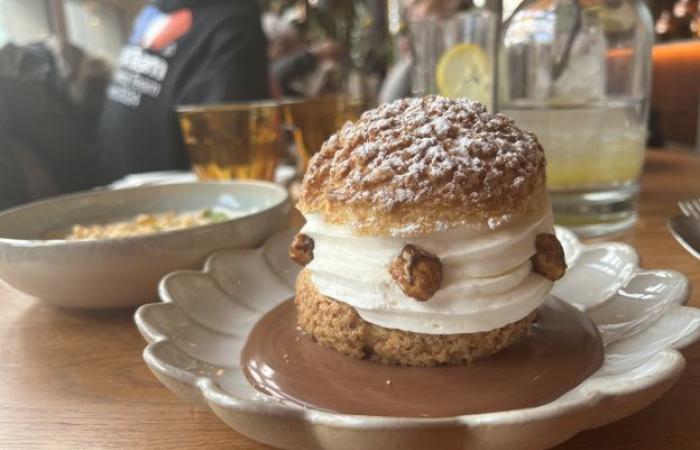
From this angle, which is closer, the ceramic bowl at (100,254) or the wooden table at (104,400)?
the wooden table at (104,400)

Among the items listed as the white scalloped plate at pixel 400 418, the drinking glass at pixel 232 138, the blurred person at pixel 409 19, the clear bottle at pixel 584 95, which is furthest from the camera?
the blurred person at pixel 409 19

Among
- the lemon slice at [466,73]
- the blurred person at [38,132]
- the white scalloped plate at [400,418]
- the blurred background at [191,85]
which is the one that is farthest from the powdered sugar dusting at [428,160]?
the blurred person at [38,132]

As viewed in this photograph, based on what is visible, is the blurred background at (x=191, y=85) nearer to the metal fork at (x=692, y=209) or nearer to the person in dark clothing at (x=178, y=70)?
the person in dark clothing at (x=178, y=70)

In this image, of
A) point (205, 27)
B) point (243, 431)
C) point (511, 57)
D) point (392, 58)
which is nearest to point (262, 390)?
point (243, 431)

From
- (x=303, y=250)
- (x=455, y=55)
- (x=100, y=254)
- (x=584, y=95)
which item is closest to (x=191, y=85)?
(x=455, y=55)

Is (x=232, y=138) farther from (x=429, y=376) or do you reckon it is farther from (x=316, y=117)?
(x=429, y=376)

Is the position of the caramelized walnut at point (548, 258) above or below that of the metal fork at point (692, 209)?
above
